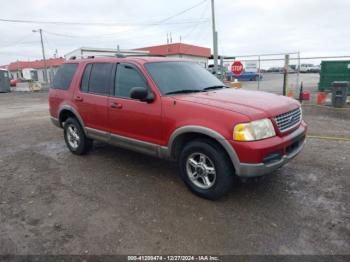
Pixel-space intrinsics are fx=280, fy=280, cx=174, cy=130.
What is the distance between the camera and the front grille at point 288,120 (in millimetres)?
3531

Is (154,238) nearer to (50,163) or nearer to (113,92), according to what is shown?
(113,92)

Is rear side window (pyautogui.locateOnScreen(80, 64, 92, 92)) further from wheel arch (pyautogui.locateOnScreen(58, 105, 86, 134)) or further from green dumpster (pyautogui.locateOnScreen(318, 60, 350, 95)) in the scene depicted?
green dumpster (pyautogui.locateOnScreen(318, 60, 350, 95))

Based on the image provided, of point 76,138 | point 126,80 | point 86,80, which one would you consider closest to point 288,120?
point 126,80

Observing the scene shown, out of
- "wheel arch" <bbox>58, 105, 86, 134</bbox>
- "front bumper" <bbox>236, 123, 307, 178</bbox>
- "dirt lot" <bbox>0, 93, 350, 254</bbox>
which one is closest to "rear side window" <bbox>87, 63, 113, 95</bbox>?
"wheel arch" <bbox>58, 105, 86, 134</bbox>

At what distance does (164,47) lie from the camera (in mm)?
38781

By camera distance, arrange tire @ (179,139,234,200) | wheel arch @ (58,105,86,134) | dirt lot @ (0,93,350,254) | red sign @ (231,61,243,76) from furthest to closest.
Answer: red sign @ (231,61,243,76) < wheel arch @ (58,105,86,134) < tire @ (179,139,234,200) < dirt lot @ (0,93,350,254)

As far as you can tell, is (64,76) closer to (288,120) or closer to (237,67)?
(288,120)

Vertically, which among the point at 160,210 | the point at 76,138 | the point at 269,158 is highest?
the point at 269,158

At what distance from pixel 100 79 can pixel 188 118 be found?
7.06ft

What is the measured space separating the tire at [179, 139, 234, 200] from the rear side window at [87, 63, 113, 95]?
1.96m

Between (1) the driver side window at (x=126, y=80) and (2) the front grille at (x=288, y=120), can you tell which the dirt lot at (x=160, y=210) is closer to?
(2) the front grille at (x=288, y=120)

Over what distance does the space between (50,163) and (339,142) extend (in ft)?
19.9

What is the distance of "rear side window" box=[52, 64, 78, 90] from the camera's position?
5.66 m

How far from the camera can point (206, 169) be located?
12.1 feet
